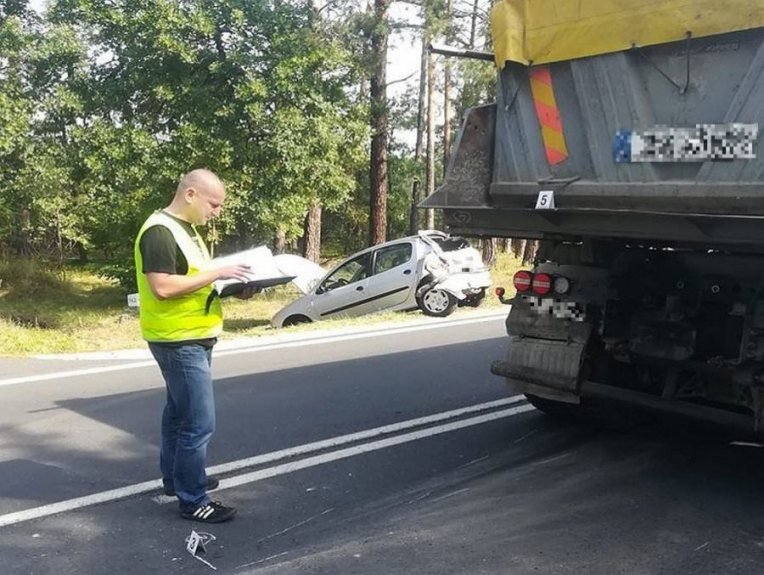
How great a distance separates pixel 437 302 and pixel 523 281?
8408 mm

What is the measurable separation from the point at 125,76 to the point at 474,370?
515 inches

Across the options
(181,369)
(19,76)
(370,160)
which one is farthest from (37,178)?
(181,369)

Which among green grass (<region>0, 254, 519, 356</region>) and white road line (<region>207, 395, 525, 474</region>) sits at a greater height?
white road line (<region>207, 395, 525, 474</region>)

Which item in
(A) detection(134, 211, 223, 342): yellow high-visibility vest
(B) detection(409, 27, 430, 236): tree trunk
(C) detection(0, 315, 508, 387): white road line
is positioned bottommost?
(C) detection(0, 315, 508, 387): white road line

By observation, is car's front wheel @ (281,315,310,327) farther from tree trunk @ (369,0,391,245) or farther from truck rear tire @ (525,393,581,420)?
truck rear tire @ (525,393,581,420)

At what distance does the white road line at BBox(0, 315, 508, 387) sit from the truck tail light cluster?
4.92 metres

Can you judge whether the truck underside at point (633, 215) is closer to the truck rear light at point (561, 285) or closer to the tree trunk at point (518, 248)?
the truck rear light at point (561, 285)

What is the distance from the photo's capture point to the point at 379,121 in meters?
21.0

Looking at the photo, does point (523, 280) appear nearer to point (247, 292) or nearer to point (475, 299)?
point (247, 292)

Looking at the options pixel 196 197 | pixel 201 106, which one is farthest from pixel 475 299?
pixel 196 197

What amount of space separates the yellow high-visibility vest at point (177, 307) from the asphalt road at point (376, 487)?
1022 mm

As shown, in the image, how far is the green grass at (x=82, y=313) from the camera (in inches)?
434

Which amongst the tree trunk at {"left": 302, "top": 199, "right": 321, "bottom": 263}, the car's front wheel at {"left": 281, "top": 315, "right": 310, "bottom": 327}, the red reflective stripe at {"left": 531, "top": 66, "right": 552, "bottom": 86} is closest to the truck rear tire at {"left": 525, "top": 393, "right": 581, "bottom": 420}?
the red reflective stripe at {"left": 531, "top": 66, "right": 552, "bottom": 86}

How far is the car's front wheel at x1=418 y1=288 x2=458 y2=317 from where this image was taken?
13766 millimetres
